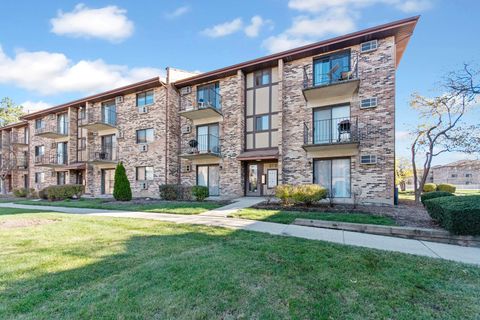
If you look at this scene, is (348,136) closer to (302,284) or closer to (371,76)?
(371,76)

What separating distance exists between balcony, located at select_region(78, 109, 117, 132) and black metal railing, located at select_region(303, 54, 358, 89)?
15345 millimetres

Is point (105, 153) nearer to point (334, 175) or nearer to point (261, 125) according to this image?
point (261, 125)

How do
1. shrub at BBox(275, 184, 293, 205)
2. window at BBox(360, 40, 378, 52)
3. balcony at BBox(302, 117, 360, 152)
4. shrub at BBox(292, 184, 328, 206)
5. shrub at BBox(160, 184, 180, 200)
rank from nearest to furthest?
shrub at BBox(292, 184, 328, 206) → shrub at BBox(275, 184, 293, 205) → window at BBox(360, 40, 378, 52) → balcony at BBox(302, 117, 360, 152) → shrub at BBox(160, 184, 180, 200)

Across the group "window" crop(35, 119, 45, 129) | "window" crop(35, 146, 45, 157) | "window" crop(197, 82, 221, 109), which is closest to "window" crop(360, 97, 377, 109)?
"window" crop(197, 82, 221, 109)

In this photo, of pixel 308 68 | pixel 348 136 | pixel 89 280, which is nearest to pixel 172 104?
pixel 308 68

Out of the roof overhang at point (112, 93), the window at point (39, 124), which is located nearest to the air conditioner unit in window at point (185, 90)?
the roof overhang at point (112, 93)

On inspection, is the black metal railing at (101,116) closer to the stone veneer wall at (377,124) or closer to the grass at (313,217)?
the grass at (313,217)

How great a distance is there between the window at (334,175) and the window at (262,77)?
606cm

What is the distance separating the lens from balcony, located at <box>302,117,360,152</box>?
12.1 metres

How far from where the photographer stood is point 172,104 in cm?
1725

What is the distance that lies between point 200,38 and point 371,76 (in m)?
9.52

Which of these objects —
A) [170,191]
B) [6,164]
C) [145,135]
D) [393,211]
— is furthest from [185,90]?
[6,164]

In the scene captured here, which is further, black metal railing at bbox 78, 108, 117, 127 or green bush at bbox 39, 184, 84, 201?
black metal railing at bbox 78, 108, 117, 127

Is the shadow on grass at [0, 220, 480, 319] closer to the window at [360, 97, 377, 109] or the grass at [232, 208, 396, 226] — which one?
the grass at [232, 208, 396, 226]
